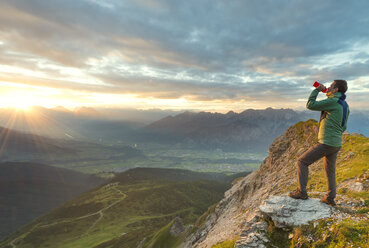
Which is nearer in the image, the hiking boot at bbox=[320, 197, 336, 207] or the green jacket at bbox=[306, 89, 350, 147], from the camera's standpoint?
the green jacket at bbox=[306, 89, 350, 147]

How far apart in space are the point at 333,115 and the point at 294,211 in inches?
222

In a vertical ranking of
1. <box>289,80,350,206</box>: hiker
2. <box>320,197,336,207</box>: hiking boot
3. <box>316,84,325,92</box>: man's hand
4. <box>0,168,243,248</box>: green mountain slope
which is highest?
<box>316,84,325,92</box>: man's hand

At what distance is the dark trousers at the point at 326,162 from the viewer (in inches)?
404

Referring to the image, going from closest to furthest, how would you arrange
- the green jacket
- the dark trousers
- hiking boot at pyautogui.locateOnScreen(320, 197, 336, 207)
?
the green jacket → the dark trousers → hiking boot at pyautogui.locateOnScreen(320, 197, 336, 207)

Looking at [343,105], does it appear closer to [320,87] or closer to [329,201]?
[320,87]

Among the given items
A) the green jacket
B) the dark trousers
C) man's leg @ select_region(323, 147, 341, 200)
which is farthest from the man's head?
man's leg @ select_region(323, 147, 341, 200)

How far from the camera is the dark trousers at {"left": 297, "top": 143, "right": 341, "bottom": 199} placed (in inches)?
404

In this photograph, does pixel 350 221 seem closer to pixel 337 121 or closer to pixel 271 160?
pixel 337 121

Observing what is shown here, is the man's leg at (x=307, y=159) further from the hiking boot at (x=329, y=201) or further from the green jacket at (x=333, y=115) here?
the hiking boot at (x=329, y=201)

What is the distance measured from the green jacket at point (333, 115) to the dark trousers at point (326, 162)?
41 cm

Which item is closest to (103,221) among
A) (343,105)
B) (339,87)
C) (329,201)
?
(329,201)

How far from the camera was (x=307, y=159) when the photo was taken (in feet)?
34.8

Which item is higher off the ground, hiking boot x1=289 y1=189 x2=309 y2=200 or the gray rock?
hiking boot x1=289 y1=189 x2=309 y2=200

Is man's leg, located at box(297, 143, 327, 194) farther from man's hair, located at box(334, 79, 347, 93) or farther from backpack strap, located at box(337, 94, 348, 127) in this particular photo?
man's hair, located at box(334, 79, 347, 93)
